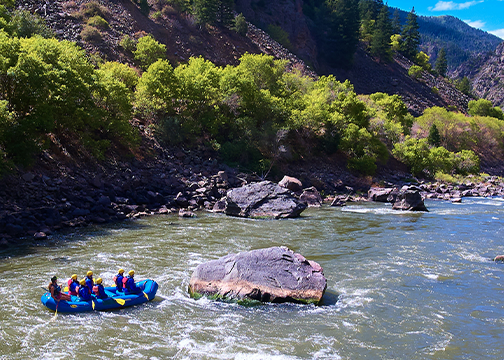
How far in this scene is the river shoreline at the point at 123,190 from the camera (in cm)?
2209

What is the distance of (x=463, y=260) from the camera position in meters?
17.5

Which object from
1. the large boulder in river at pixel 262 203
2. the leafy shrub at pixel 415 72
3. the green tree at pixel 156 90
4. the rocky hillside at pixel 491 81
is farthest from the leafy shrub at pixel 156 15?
the rocky hillside at pixel 491 81

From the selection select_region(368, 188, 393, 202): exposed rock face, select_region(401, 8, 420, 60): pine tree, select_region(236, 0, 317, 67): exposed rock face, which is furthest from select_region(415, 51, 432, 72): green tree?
select_region(368, 188, 393, 202): exposed rock face

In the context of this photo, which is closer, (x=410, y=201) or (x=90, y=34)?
(x=410, y=201)

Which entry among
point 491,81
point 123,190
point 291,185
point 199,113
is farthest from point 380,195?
point 491,81

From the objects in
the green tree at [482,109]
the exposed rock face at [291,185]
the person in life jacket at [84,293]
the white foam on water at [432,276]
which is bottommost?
the white foam on water at [432,276]

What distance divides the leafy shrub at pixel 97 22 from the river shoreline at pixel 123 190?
28.8 metres

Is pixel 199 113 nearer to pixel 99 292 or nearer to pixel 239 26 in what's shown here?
pixel 99 292

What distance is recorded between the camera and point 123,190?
2903 centimetres

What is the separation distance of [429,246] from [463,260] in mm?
2623

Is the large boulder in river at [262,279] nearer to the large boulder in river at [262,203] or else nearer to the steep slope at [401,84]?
the large boulder in river at [262,203]

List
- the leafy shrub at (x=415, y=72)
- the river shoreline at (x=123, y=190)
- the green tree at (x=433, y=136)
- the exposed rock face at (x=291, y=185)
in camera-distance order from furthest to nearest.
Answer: the leafy shrub at (x=415, y=72)
the green tree at (x=433, y=136)
the exposed rock face at (x=291, y=185)
the river shoreline at (x=123, y=190)

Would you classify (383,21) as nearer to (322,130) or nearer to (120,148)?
(322,130)

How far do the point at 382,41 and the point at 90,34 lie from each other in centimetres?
7228
